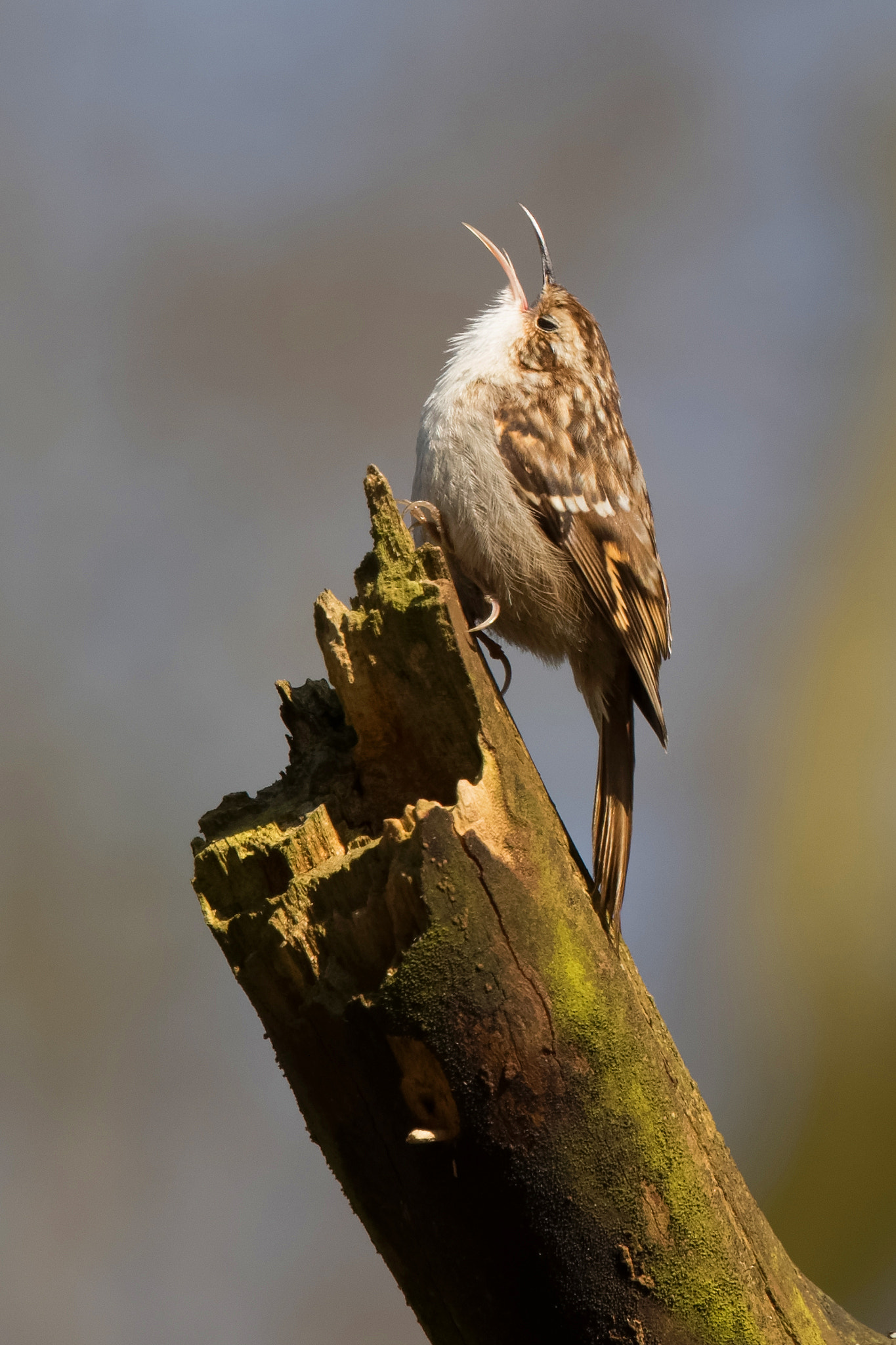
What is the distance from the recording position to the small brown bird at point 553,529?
238 cm

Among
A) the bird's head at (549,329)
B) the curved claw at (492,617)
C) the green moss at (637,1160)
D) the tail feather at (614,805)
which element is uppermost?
the bird's head at (549,329)

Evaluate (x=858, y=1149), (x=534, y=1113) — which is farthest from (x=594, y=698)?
(x=858, y=1149)

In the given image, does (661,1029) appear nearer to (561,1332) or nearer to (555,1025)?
(555,1025)

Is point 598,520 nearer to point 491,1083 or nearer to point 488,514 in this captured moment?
point 488,514

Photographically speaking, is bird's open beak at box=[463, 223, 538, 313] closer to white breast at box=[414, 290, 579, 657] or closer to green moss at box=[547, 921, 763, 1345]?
white breast at box=[414, 290, 579, 657]

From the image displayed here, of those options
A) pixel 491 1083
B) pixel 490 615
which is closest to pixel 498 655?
pixel 490 615

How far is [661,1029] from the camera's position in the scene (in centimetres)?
168

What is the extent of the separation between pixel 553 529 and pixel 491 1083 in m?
1.31

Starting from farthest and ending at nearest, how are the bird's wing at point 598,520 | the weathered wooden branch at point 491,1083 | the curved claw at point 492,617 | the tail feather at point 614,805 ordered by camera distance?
the bird's wing at point 598,520 → the curved claw at point 492,617 → the tail feather at point 614,805 → the weathered wooden branch at point 491,1083

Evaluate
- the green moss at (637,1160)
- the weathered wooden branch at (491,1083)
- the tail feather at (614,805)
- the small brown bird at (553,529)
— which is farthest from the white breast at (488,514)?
the green moss at (637,1160)

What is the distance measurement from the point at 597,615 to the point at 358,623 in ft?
2.96

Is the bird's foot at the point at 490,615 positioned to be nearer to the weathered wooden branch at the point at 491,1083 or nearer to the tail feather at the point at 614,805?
the tail feather at the point at 614,805

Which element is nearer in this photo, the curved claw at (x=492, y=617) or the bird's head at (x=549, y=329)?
the curved claw at (x=492, y=617)

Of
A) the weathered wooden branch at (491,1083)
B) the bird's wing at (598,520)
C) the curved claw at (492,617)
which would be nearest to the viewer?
the weathered wooden branch at (491,1083)
